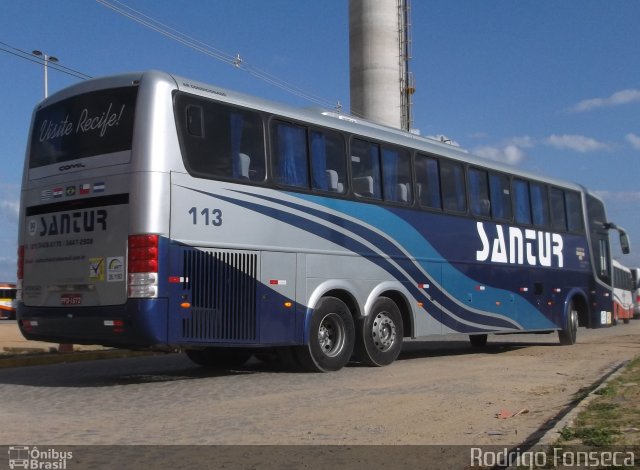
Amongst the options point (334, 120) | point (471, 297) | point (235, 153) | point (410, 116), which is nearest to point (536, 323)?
point (471, 297)

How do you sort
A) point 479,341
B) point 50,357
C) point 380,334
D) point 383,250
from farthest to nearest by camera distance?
point 479,341 < point 50,357 < point 383,250 < point 380,334

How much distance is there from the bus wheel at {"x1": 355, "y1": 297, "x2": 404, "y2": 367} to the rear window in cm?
498

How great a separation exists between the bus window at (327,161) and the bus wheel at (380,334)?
2.15 metres

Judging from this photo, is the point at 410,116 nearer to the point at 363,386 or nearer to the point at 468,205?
the point at 468,205

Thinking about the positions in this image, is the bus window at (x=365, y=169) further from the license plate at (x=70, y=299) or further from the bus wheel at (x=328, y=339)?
the license plate at (x=70, y=299)

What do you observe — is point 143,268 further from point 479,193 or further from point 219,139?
point 479,193

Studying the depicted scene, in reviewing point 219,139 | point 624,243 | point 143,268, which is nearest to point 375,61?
point 624,243

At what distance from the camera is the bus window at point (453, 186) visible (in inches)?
591

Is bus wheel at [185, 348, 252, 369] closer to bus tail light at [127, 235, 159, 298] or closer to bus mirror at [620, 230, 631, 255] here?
bus tail light at [127, 235, 159, 298]

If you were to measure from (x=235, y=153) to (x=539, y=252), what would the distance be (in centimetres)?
965

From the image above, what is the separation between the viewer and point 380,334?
1310 cm

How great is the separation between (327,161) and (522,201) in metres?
6.78

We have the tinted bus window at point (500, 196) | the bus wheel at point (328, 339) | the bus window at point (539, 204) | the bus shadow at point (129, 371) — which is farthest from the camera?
the bus window at point (539, 204)

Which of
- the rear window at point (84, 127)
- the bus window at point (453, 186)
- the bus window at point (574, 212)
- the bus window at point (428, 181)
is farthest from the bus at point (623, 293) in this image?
the rear window at point (84, 127)
